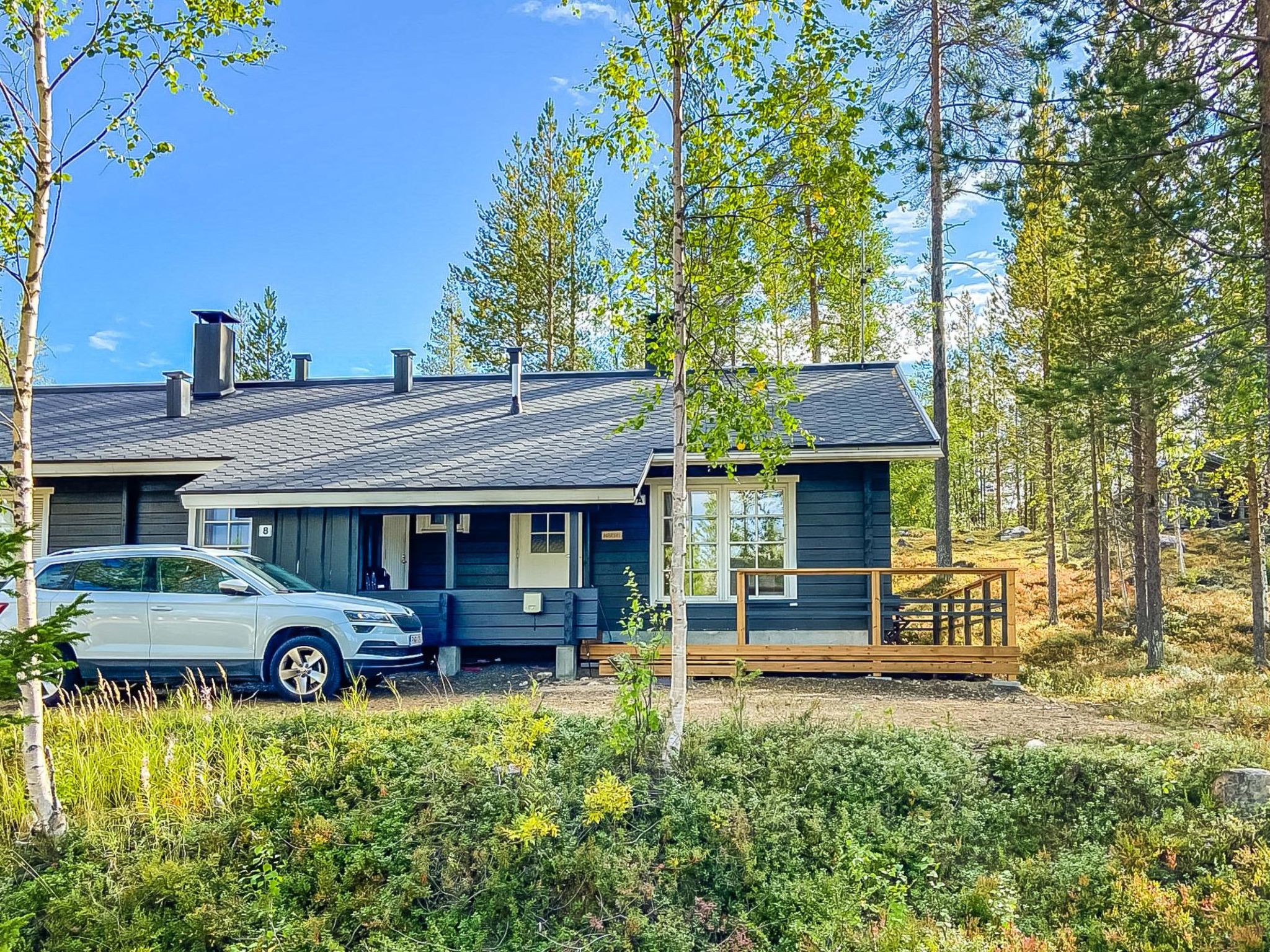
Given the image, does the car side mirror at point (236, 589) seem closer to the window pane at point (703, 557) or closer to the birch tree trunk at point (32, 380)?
the birch tree trunk at point (32, 380)

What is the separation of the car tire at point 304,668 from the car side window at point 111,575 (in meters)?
1.60

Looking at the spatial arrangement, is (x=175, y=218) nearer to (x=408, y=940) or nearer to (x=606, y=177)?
(x=606, y=177)

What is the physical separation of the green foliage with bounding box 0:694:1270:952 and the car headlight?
2.58 m

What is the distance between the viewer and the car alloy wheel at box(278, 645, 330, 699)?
27.2ft

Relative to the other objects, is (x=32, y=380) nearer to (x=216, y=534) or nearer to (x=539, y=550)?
(x=216, y=534)

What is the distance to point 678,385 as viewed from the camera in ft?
18.6

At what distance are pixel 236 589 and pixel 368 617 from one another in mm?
1334

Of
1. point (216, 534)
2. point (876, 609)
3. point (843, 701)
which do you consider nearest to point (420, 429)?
point (216, 534)

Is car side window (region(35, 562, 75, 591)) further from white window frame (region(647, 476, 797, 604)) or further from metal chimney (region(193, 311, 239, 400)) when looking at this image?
metal chimney (region(193, 311, 239, 400))

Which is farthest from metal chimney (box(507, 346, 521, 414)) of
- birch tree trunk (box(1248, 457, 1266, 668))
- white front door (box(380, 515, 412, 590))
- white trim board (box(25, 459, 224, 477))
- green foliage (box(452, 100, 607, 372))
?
birch tree trunk (box(1248, 457, 1266, 668))

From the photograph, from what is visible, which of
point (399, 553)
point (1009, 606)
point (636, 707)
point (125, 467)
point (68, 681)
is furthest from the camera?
point (399, 553)

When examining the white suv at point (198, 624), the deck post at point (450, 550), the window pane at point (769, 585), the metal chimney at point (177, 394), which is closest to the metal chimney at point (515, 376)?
the deck post at point (450, 550)

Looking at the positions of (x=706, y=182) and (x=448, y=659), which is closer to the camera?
(x=706, y=182)

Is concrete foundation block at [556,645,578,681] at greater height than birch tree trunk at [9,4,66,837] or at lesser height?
lesser
